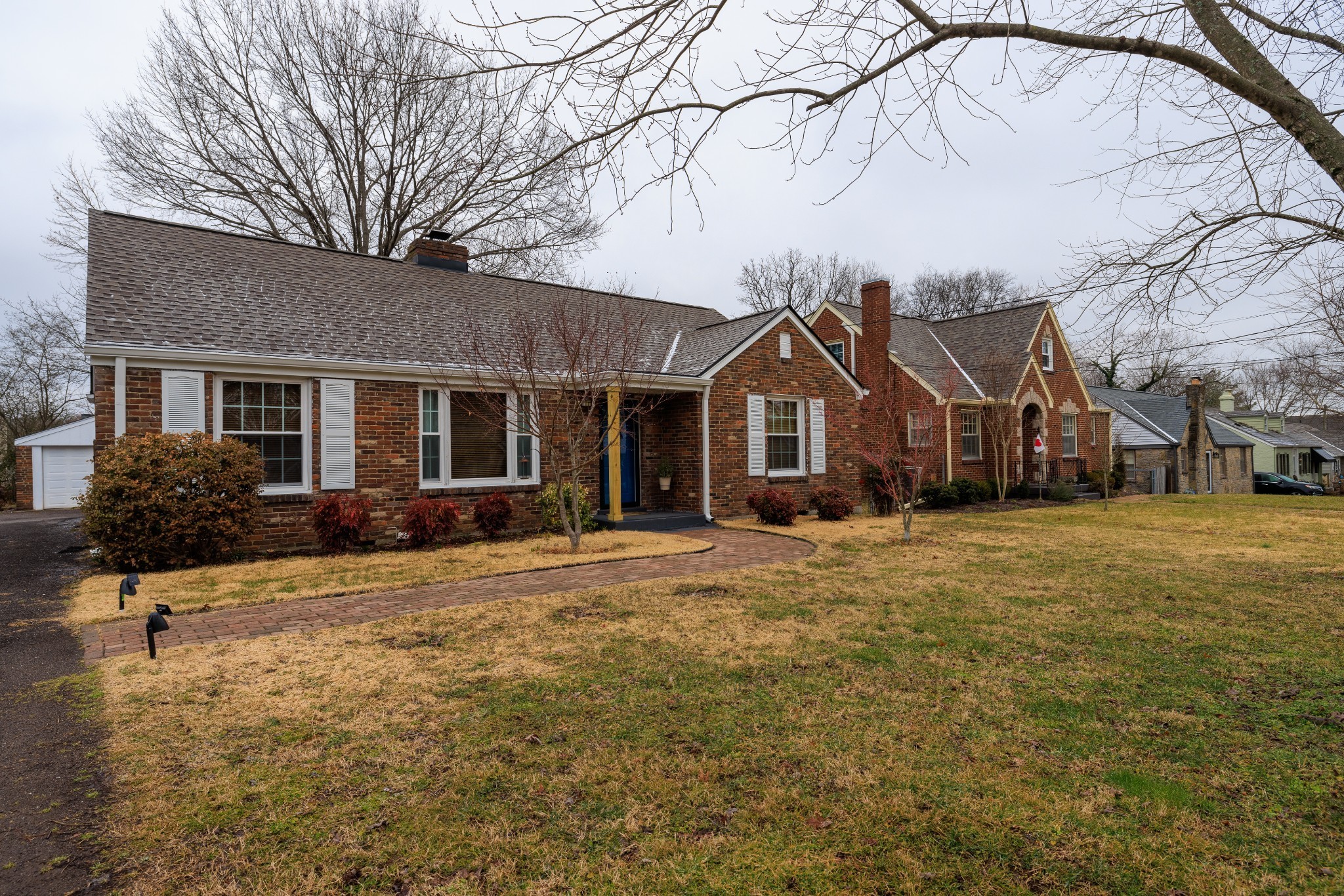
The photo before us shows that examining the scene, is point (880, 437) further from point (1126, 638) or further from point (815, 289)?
point (815, 289)

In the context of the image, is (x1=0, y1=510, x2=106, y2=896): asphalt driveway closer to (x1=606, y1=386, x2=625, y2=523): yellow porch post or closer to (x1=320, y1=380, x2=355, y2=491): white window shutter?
(x1=320, y1=380, x2=355, y2=491): white window shutter

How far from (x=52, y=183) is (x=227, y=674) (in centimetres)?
2133

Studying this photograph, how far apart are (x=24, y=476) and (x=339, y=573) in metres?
25.5

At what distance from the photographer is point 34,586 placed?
28.1 ft

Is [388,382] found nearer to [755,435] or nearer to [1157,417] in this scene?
[755,435]

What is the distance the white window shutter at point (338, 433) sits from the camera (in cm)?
1102

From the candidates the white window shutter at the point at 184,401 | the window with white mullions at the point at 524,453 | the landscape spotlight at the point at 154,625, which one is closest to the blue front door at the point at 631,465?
the window with white mullions at the point at 524,453

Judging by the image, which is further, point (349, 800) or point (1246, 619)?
point (1246, 619)

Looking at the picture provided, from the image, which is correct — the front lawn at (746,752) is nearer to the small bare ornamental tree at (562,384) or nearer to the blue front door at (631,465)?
the small bare ornamental tree at (562,384)

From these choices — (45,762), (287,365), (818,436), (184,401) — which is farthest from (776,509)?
(45,762)

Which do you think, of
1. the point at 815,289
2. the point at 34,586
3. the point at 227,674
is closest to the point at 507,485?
the point at 34,586

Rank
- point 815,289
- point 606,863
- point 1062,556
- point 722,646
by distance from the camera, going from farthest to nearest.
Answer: point 815,289, point 1062,556, point 722,646, point 606,863

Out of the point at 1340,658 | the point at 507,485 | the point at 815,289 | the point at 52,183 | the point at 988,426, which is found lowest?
the point at 1340,658

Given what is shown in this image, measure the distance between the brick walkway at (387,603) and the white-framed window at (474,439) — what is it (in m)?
3.60
